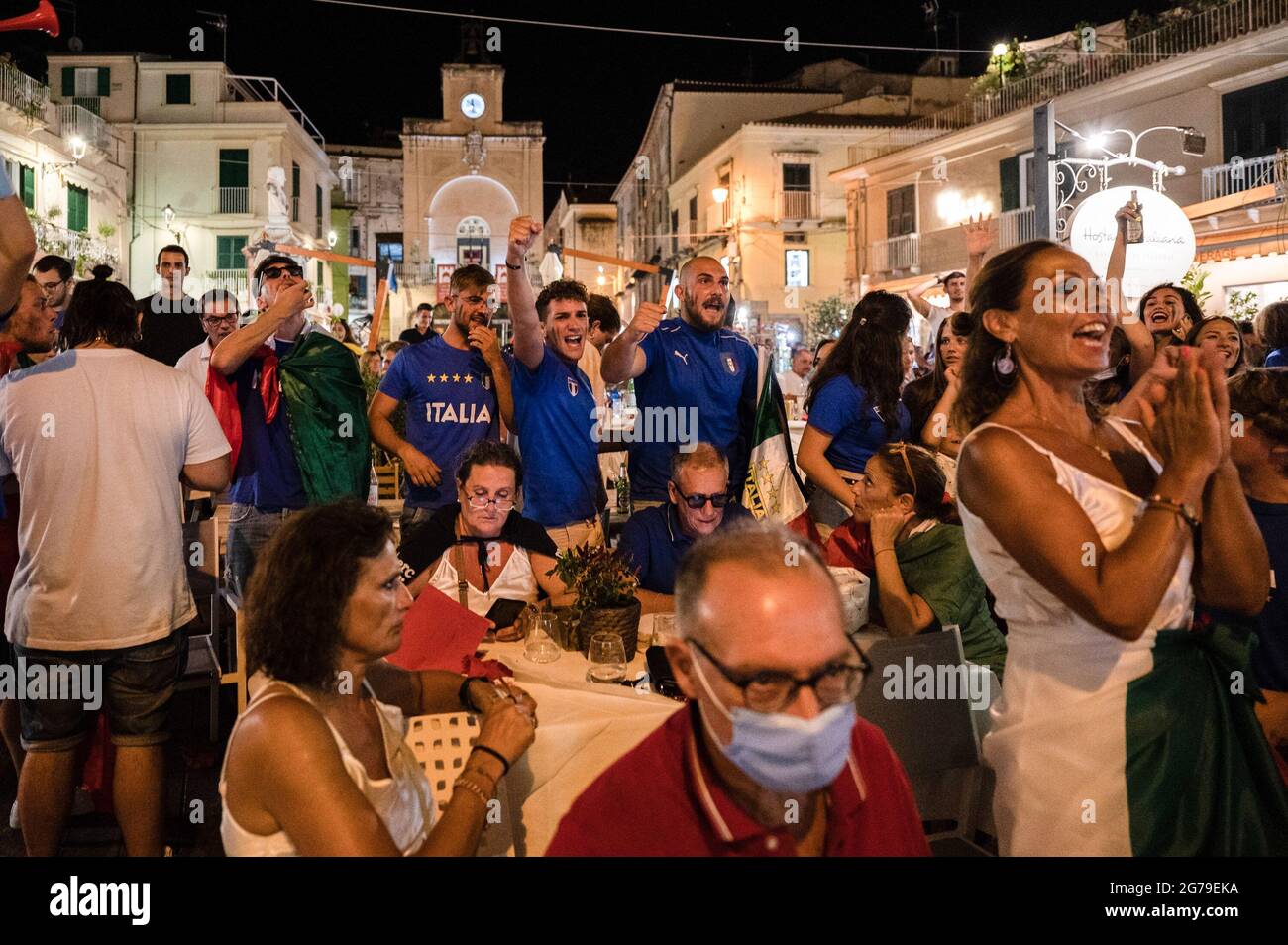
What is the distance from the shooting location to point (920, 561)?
3.54 meters

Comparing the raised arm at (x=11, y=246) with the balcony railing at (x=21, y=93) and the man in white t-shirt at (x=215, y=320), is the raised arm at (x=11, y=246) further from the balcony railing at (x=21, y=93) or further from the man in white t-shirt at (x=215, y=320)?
the balcony railing at (x=21, y=93)

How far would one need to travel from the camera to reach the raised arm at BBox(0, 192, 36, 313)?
2387 mm

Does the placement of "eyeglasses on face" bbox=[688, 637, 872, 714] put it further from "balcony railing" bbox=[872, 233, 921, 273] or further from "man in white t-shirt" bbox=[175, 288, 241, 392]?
"balcony railing" bbox=[872, 233, 921, 273]

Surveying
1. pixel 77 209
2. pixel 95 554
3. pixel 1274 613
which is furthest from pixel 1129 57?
pixel 77 209

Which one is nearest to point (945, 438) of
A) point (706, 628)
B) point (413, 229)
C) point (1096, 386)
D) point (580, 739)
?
point (1096, 386)

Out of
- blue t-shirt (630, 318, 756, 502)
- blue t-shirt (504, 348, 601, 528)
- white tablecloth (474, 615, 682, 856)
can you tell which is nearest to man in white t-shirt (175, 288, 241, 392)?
blue t-shirt (504, 348, 601, 528)

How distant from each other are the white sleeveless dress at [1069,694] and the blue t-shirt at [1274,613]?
45.2 inches

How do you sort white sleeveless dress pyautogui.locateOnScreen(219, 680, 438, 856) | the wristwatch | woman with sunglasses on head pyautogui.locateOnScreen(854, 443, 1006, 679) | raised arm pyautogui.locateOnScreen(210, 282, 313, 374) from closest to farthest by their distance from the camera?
1. the wristwatch
2. white sleeveless dress pyautogui.locateOnScreen(219, 680, 438, 856)
3. woman with sunglasses on head pyautogui.locateOnScreen(854, 443, 1006, 679)
4. raised arm pyautogui.locateOnScreen(210, 282, 313, 374)

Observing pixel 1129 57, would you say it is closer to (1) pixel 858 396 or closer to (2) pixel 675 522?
(1) pixel 858 396

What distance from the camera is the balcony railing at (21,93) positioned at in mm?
21484

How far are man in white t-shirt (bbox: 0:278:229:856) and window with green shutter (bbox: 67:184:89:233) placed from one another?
25508mm

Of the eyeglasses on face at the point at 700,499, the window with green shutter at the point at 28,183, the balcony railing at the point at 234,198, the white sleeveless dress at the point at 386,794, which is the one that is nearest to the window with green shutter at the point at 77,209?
the window with green shutter at the point at 28,183
